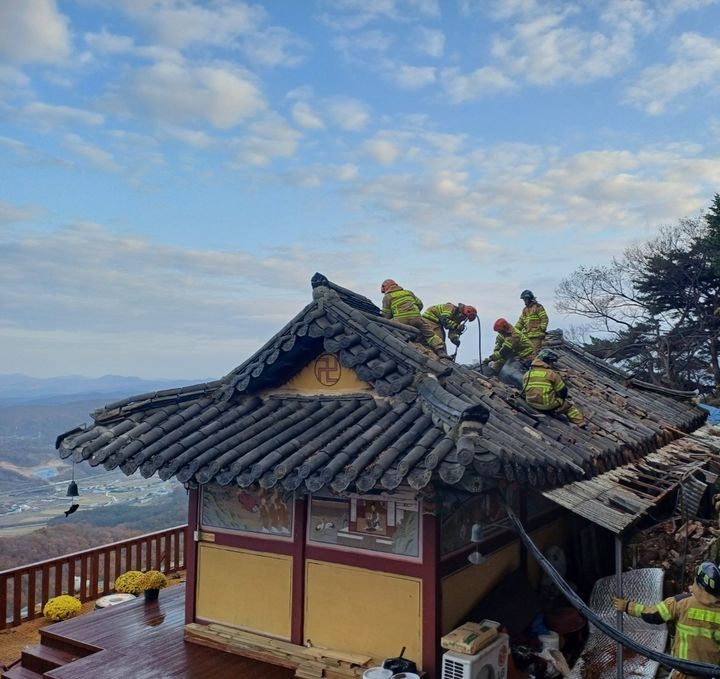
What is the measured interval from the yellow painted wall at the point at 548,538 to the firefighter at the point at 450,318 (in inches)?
159

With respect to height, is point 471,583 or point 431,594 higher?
point 431,594

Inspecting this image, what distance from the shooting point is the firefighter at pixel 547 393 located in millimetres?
10055

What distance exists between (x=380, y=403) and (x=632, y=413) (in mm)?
8317

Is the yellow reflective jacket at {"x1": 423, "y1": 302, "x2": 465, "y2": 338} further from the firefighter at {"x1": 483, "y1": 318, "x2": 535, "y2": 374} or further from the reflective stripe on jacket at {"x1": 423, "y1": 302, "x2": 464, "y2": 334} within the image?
the firefighter at {"x1": 483, "y1": 318, "x2": 535, "y2": 374}

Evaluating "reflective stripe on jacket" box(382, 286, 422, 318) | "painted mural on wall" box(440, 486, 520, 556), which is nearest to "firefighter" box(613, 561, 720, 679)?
"painted mural on wall" box(440, 486, 520, 556)

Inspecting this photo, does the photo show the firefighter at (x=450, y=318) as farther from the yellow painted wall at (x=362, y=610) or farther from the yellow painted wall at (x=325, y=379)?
the yellow painted wall at (x=362, y=610)

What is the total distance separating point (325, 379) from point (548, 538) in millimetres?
5236

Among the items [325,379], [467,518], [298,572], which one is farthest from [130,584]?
[467,518]

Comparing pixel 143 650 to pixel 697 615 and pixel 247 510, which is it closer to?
pixel 247 510

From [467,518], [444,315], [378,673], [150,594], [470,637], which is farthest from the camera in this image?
[444,315]

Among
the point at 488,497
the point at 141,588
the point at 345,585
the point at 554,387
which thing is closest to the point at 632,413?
the point at 554,387

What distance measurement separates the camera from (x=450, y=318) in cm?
1291

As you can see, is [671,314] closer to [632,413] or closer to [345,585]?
[632,413]

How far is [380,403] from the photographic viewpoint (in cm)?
786
